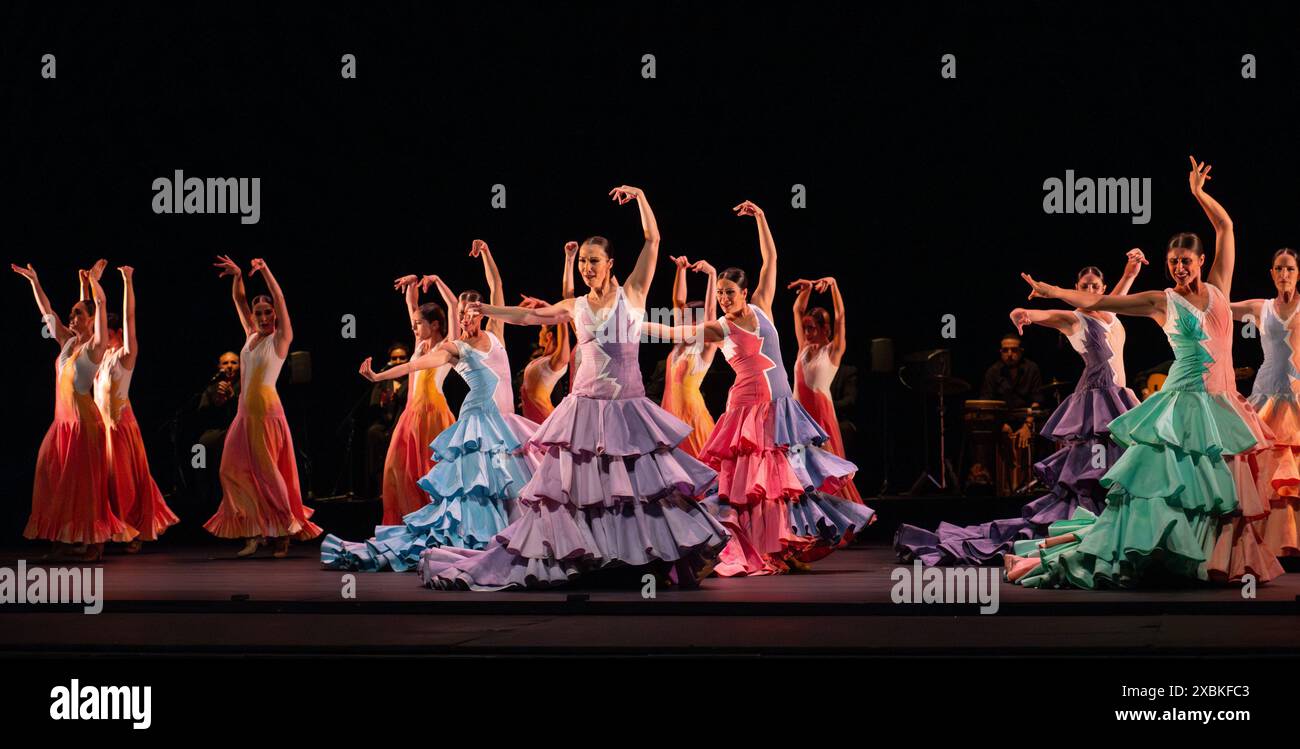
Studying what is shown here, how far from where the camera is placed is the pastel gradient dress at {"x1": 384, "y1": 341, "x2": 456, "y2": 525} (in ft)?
32.0

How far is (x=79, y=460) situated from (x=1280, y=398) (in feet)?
21.5

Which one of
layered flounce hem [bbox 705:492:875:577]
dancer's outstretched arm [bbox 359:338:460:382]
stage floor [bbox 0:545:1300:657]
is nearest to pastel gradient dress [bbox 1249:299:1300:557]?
stage floor [bbox 0:545:1300:657]

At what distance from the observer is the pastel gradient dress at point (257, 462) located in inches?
368

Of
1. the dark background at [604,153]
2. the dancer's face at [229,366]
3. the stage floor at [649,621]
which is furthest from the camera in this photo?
the dancer's face at [229,366]

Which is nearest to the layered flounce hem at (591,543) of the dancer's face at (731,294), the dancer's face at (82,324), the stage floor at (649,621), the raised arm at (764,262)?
the stage floor at (649,621)

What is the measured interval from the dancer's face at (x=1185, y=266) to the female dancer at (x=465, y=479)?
344 centimetres

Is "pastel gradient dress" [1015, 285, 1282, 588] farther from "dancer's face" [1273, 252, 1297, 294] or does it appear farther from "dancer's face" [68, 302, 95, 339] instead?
"dancer's face" [68, 302, 95, 339]

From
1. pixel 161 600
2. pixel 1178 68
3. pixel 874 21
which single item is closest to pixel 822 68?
pixel 874 21

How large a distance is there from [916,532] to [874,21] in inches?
157

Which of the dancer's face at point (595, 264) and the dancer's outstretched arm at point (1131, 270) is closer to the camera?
the dancer's face at point (595, 264)

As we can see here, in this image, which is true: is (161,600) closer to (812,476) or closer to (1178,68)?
(812,476)

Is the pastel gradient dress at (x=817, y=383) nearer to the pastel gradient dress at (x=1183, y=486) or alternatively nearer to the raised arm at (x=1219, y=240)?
the pastel gradient dress at (x=1183, y=486)

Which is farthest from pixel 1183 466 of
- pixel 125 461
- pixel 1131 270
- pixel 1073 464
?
pixel 125 461

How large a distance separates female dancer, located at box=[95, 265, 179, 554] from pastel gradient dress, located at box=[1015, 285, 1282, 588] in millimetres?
5476
